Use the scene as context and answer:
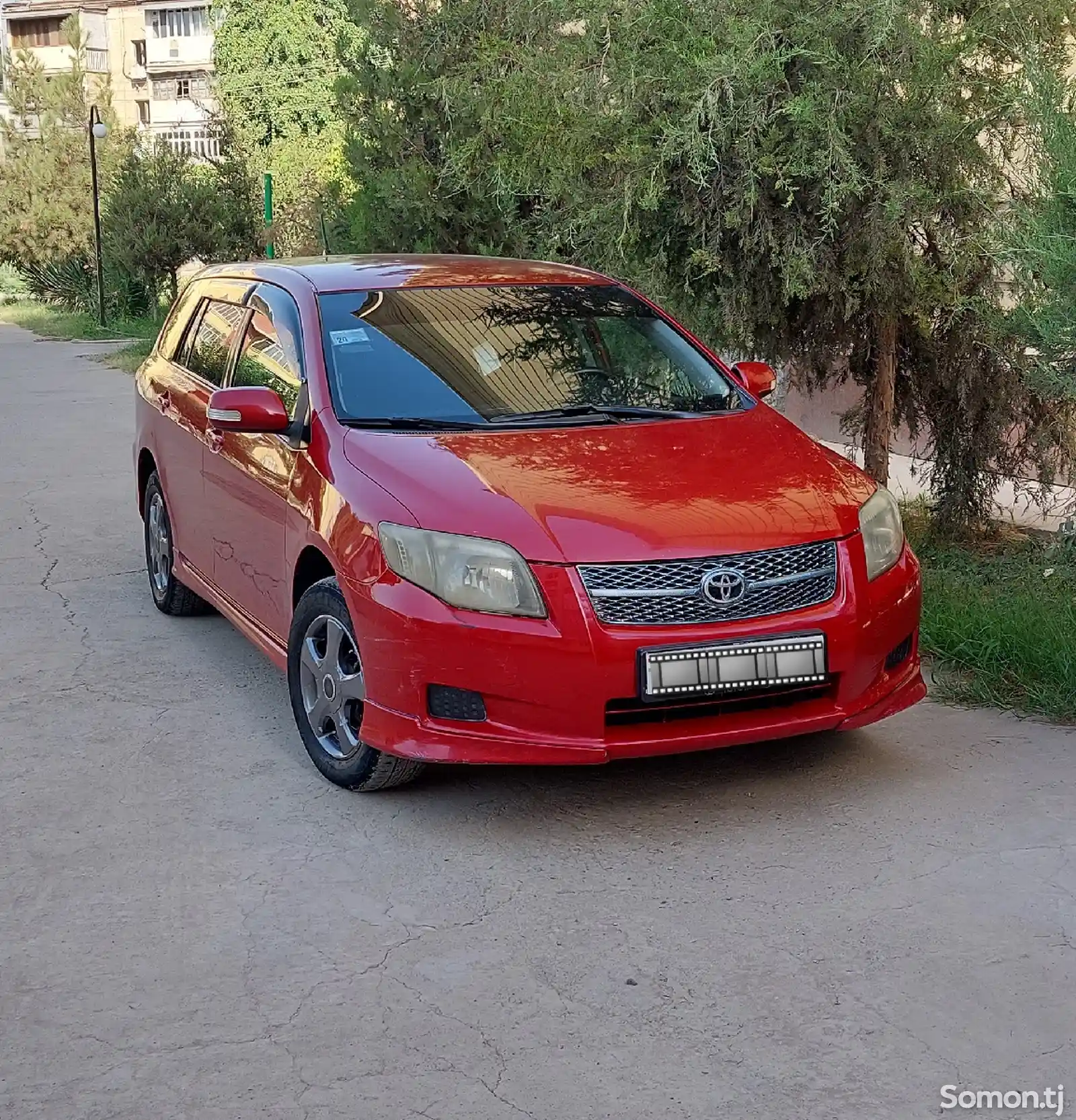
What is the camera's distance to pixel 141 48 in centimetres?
7238

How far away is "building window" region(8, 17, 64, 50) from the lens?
73875 millimetres

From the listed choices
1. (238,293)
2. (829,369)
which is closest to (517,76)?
(829,369)

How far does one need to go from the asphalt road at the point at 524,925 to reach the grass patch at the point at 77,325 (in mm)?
20327

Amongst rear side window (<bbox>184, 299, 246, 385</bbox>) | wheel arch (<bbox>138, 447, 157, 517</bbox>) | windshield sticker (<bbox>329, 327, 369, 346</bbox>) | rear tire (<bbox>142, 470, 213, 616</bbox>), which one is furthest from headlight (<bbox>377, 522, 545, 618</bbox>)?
wheel arch (<bbox>138, 447, 157, 517</bbox>)

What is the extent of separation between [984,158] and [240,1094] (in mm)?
6597

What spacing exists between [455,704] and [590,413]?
141cm

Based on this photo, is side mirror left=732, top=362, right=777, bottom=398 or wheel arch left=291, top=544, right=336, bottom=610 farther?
side mirror left=732, top=362, right=777, bottom=398

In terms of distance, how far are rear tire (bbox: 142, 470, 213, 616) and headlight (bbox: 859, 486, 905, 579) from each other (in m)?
3.33

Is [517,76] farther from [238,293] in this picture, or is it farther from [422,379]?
[422,379]

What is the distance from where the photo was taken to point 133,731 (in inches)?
232

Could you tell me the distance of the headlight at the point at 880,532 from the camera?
200 inches

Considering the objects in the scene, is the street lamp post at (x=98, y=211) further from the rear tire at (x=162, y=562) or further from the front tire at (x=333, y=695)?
the front tire at (x=333, y=695)

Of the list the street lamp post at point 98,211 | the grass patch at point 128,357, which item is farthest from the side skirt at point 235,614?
the street lamp post at point 98,211
